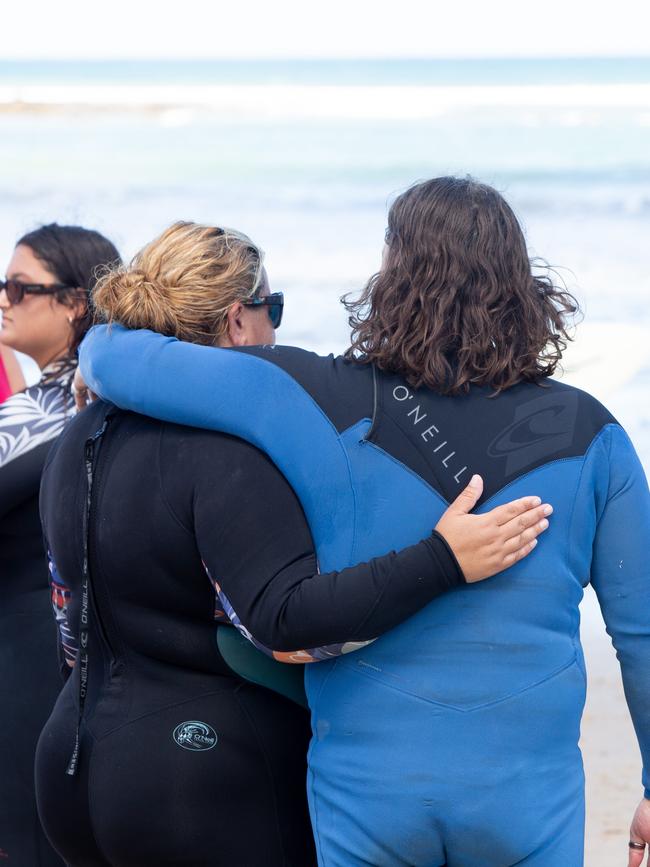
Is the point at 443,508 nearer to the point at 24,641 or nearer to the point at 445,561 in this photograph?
the point at 445,561

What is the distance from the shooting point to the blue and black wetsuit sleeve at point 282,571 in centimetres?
170

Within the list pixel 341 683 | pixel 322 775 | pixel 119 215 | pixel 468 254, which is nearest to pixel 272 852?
pixel 322 775

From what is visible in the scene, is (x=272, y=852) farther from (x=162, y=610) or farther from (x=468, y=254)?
(x=468, y=254)

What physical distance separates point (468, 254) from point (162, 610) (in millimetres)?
765

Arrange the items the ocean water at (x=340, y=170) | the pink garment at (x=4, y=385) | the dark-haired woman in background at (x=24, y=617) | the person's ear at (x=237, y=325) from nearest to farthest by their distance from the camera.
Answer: the person's ear at (x=237, y=325)
the dark-haired woman in background at (x=24, y=617)
the pink garment at (x=4, y=385)
the ocean water at (x=340, y=170)

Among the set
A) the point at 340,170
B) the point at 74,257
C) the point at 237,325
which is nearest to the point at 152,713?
the point at 237,325

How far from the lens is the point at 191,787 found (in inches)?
74.1

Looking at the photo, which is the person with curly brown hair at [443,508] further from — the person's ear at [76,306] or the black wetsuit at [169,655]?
the person's ear at [76,306]

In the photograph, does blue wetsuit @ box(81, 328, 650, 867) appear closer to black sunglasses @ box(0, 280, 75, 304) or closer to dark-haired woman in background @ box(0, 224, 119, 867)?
dark-haired woman in background @ box(0, 224, 119, 867)

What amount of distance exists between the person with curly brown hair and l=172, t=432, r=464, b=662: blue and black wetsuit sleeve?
2 cm

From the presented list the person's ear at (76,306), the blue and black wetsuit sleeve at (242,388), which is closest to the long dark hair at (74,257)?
the person's ear at (76,306)

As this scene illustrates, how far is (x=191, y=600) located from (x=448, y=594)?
0.42 m

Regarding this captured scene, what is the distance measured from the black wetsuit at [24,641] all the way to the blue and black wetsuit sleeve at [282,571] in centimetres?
77

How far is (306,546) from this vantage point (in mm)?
1771
